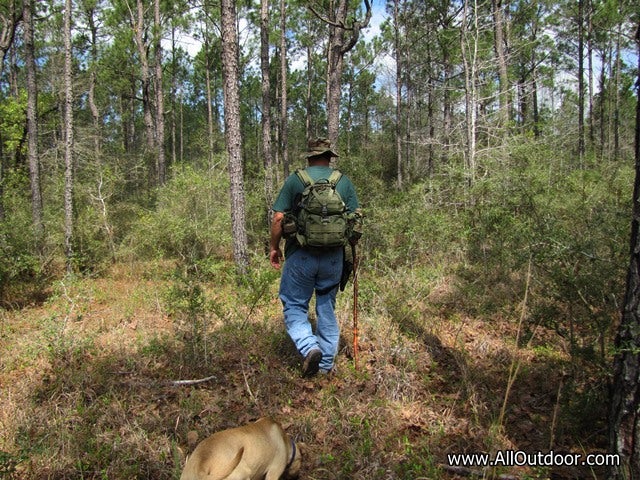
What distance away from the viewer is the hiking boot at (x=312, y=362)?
3.34 m

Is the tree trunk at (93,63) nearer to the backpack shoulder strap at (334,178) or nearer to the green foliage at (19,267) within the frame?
the green foliage at (19,267)

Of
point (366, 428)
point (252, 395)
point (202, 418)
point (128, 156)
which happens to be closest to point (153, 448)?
point (202, 418)

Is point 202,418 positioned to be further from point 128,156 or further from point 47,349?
point 128,156

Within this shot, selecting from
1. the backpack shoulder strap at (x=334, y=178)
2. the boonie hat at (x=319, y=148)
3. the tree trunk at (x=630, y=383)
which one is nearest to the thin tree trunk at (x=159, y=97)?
the boonie hat at (x=319, y=148)

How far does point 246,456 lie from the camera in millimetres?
2064

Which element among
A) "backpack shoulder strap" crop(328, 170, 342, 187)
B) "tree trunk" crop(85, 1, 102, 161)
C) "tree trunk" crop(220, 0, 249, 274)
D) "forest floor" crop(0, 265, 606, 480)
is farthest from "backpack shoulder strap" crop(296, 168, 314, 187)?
"tree trunk" crop(85, 1, 102, 161)

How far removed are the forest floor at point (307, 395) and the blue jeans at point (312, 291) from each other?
0.35 meters

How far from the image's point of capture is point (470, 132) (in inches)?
384

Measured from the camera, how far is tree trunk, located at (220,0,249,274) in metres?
6.09

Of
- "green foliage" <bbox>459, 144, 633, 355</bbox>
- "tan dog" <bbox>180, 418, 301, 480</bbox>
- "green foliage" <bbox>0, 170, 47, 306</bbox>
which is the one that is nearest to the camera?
"tan dog" <bbox>180, 418, 301, 480</bbox>

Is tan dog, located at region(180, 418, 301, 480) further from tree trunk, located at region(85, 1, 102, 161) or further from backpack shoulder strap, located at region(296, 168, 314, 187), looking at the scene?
tree trunk, located at region(85, 1, 102, 161)

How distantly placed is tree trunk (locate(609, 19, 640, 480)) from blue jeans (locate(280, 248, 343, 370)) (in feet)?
6.85

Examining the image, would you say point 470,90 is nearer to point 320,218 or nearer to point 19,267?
point 320,218

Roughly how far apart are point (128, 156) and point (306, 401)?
71.2 feet
